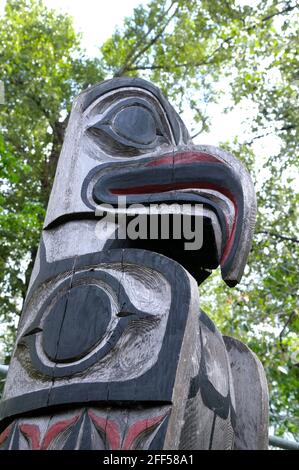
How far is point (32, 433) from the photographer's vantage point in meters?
1.68

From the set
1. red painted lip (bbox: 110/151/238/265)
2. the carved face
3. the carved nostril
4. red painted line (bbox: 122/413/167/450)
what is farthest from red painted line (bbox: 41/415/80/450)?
red painted lip (bbox: 110/151/238/265)

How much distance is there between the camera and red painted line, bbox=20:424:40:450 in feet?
5.38

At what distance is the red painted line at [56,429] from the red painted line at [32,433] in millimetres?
27

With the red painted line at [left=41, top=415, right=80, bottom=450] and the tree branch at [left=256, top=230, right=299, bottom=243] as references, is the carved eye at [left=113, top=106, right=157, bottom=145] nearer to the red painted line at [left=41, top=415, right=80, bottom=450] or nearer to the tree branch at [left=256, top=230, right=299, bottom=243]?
the red painted line at [left=41, top=415, right=80, bottom=450]

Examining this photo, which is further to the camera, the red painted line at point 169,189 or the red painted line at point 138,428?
the red painted line at point 169,189

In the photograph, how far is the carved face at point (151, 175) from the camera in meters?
2.15

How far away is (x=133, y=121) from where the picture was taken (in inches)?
97.6

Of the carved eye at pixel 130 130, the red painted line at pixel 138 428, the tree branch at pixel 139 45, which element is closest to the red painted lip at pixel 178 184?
the carved eye at pixel 130 130

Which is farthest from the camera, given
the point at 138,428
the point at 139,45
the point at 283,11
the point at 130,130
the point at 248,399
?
the point at 139,45

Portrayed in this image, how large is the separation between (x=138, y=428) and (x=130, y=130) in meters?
1.31

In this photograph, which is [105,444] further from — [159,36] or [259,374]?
[159,36]

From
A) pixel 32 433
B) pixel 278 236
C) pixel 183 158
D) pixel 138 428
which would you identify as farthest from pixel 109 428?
pixel 278 236

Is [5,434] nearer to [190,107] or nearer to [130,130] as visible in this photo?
[130,130]

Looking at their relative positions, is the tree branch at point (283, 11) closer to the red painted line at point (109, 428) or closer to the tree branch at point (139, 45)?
the tree branch at point (139, 45)
